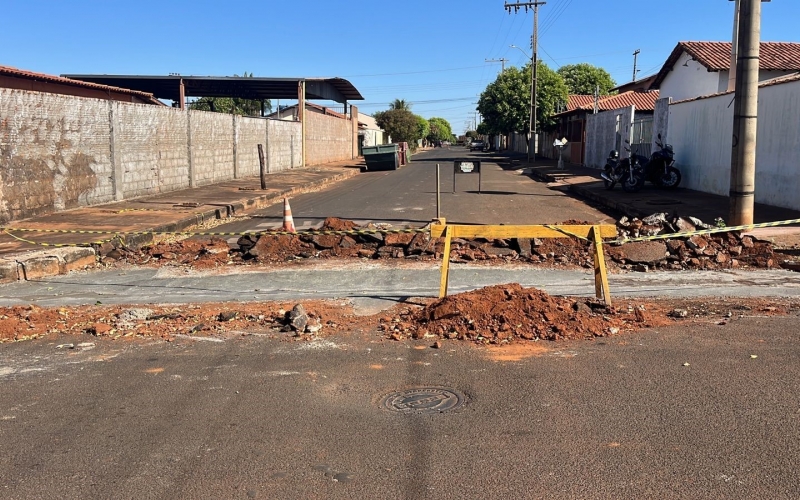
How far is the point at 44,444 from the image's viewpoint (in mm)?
4020

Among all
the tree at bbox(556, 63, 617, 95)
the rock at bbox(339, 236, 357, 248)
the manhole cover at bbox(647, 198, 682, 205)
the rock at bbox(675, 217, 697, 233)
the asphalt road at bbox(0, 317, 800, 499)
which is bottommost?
the asphalt road at bbox(0, 317, 800, 499)

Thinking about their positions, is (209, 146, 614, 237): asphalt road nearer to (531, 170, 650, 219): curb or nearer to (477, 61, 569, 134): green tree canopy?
(531, 170, 650, 219): curb

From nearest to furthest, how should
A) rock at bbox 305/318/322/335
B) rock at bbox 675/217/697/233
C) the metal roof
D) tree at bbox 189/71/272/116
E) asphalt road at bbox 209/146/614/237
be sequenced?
rock at bbox 305/318/322/335 → rock at bbox 675/217/697/233 → asphalt road at bbox 209/146/614/237 → the metal roof → tree at bbox 189/71/272/116

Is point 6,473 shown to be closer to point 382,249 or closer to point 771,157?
point 382,249

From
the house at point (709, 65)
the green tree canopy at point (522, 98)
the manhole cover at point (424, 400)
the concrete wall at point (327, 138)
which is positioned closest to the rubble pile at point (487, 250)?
the manhole cover at point (424, 400)

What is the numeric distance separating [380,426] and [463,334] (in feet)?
6.88

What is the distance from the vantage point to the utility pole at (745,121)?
35.0ft

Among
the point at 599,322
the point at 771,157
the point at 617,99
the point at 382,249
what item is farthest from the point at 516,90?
the point at 599,322

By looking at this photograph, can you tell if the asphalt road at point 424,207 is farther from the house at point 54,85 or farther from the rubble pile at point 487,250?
the house at point 54,85

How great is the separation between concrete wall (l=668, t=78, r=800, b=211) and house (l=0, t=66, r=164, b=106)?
1871cm

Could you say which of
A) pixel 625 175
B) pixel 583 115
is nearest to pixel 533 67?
pixel 583 115

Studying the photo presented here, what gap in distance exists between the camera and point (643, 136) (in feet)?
83.3

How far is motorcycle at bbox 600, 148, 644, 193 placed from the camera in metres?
20.3

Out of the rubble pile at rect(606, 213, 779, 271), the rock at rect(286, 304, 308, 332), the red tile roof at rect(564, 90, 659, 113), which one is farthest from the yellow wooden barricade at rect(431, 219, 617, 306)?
the red tile roof at rect(564, 90, 659, 113)
